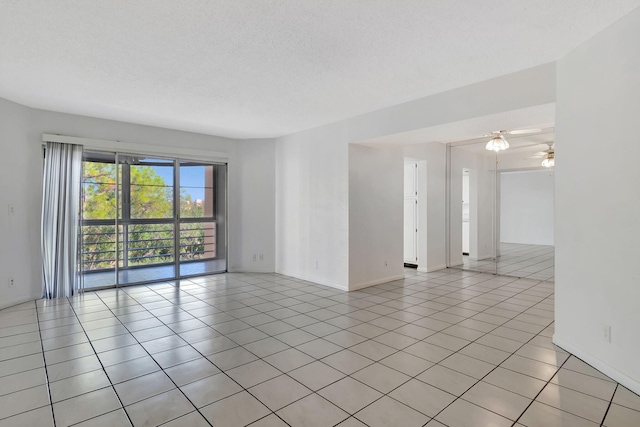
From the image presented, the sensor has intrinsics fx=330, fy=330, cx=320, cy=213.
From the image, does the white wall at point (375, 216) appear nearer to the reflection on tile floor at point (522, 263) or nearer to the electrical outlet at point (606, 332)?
the reflection on tile floor at point (522, 263)

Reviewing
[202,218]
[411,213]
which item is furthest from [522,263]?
[202,218]

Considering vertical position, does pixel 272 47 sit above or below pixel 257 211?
above

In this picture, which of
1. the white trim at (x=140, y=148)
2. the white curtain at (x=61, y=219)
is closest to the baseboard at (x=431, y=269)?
the white trim at (x=140, y=148)

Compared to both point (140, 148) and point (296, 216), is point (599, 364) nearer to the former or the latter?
point (296, 216)

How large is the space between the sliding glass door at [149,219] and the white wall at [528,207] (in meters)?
9.14

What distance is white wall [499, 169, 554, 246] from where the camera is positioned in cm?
1014

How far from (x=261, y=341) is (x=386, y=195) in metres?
3.31

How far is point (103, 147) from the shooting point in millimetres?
4895

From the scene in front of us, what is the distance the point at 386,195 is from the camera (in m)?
5.54

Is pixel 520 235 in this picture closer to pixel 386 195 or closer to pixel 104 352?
pixel 386 195

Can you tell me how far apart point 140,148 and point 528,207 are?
10.9 meters

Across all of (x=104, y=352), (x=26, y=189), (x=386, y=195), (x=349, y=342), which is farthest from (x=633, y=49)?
(x=26, y=189)

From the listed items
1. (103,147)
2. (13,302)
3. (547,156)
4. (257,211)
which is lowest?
(13,302)

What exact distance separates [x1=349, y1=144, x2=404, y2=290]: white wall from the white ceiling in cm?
124
